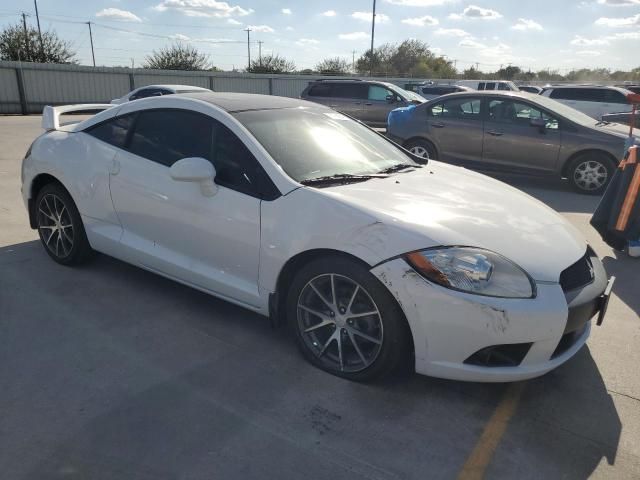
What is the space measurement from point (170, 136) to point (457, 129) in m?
6.55

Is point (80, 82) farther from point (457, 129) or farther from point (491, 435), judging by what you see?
point (491, 435)

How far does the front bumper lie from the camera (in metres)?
2.50

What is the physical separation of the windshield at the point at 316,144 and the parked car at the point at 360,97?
11825mm

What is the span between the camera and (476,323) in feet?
8.24

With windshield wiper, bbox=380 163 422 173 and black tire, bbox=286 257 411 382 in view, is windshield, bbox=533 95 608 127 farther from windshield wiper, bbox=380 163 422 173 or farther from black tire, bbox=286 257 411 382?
black tire, bbox=286 257 411 382

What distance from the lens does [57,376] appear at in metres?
2.93

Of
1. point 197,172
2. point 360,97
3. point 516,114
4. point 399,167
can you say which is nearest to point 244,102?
point 197,172

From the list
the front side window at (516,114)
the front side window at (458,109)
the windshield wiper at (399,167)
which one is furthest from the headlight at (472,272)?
the front side window at (458,109)

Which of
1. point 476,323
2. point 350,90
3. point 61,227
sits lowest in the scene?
point 61,227

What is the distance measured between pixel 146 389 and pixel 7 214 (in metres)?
4.47

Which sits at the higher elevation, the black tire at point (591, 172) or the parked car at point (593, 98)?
the parked car at point (593, 98)

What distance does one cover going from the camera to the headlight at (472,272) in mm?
2533

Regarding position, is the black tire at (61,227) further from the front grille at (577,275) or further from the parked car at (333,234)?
the front grille at (577,275)

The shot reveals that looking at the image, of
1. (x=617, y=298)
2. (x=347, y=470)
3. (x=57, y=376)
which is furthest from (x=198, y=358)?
(x=617, y=298)
